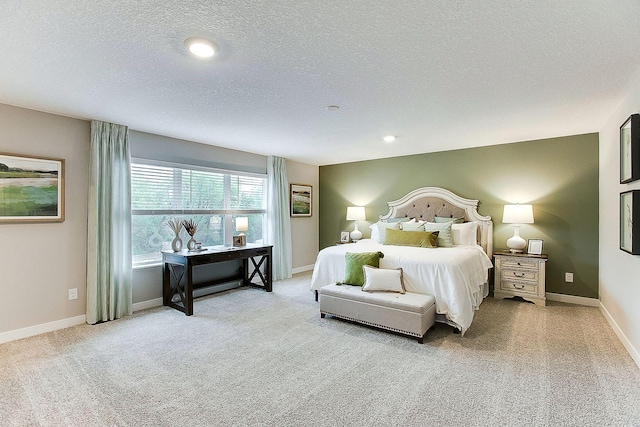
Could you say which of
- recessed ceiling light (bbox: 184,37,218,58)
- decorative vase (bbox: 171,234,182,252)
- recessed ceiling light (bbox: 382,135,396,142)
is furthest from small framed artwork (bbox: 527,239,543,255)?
decorative vase (bbox: 171,234,182,252)

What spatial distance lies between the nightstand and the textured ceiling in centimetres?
177

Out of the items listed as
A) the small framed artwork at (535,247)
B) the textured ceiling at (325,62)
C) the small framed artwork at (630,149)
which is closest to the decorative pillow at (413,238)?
the small framed artwork at (535,247)

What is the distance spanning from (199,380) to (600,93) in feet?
13.7

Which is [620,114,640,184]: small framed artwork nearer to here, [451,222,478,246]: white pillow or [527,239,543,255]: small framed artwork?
[527,239,543,255]: small framed artwork

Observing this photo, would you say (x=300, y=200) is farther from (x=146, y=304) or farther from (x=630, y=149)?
(x=630, y=149)

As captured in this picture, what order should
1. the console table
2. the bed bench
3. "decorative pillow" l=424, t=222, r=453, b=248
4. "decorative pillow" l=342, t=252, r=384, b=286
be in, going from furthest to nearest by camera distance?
"decorative pillow" l=424, t=222, r=453, b=248
the console table
"decorative pillow" l=342, t=252, r=384, b=286
the bed bench

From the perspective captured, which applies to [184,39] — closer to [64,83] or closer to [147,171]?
[64,83]

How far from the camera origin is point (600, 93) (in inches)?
110

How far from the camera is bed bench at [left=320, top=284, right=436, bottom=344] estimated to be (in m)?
3.07

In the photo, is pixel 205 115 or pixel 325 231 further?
pixel 325 231

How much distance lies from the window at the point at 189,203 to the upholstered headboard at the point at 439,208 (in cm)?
249

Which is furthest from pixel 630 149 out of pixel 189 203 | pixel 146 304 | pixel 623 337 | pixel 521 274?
pixel 146 304

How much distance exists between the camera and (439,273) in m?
3.35

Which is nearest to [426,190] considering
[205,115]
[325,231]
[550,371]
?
[325,231]
